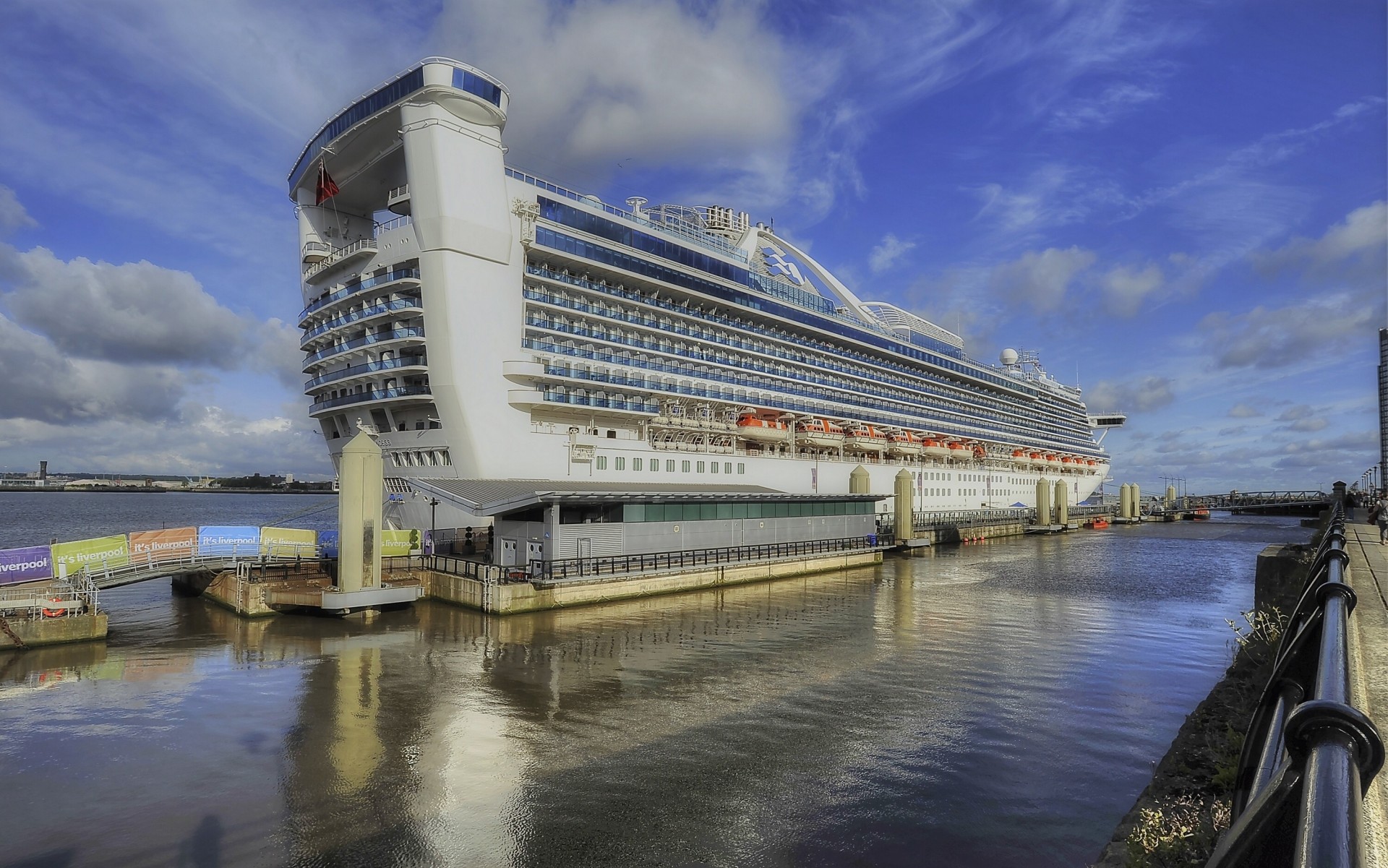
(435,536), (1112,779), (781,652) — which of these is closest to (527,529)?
(435,536)

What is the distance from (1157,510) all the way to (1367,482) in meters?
68.1

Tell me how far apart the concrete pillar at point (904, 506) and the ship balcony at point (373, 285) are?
33595mm

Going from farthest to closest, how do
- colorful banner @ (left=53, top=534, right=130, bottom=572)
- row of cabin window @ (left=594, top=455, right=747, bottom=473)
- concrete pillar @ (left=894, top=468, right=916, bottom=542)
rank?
concrete pillar @ (left=894, top=468, right=916, bottom=542), row of cabin window @ (left=594, top=455, right=747, bottom=473), colorful banner @ (left=53, top=534, right=130, bottom=572)

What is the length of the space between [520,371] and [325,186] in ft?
52.4

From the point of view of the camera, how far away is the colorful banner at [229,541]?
94.3 feet

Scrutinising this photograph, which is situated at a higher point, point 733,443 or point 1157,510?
point 733,443

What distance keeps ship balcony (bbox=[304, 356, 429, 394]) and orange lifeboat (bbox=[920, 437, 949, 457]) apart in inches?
1872

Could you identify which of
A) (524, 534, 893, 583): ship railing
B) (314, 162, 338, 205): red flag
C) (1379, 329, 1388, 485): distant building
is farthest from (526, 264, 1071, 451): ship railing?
(1379, 329, 1388, 485): distant building

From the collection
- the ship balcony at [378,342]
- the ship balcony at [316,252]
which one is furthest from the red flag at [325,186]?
the ship balcony at [378,342]

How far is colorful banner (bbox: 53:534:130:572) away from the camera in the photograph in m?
24.1

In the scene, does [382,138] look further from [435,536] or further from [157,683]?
[157,683]

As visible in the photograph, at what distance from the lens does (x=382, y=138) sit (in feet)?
127

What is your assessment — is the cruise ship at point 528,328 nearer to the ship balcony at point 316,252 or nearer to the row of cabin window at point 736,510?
the ship balcony at point 316,252

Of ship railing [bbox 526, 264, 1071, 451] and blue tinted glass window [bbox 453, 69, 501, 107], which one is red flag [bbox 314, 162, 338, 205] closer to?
blue tinted glass window [bbox 453, 69, 501, 107]
